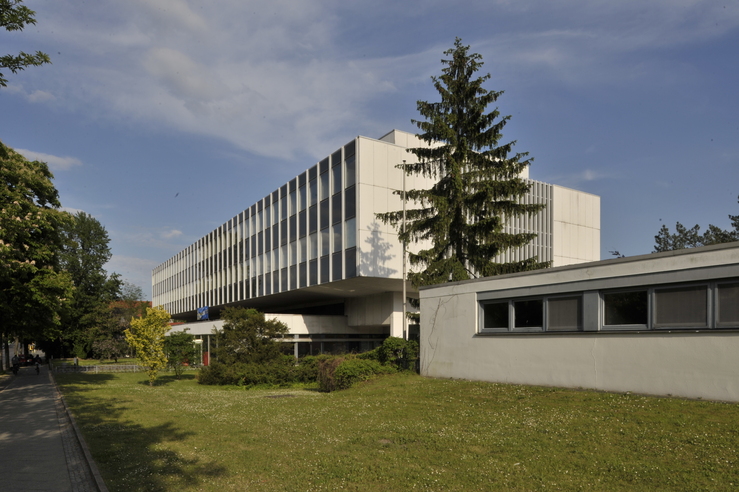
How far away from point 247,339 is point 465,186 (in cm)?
1567

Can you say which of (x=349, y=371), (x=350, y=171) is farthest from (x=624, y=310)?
(x=350, y=171)

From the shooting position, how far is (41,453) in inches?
444

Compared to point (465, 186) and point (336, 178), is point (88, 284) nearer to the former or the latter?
point (336, 178)

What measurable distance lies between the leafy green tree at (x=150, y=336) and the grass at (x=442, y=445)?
44.0 feet

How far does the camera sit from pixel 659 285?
43.1 feet

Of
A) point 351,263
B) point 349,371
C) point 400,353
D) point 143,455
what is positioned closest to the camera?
point 143,455

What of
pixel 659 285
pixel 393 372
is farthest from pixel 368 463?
pixel 393 372

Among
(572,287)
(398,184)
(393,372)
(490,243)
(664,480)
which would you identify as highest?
(398,184)

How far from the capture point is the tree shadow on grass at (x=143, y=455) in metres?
8.35

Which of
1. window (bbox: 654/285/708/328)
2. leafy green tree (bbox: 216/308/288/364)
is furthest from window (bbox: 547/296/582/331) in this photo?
leafy green tree (bbox: 216/308/288/364)

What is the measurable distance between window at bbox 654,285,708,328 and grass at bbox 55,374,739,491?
185 centimetres

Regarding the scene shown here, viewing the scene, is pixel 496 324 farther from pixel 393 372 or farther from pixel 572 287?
pixel 393 372

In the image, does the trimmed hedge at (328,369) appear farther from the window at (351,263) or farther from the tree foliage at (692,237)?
the tree foliage at (692,237)

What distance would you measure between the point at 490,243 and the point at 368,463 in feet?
51.2
